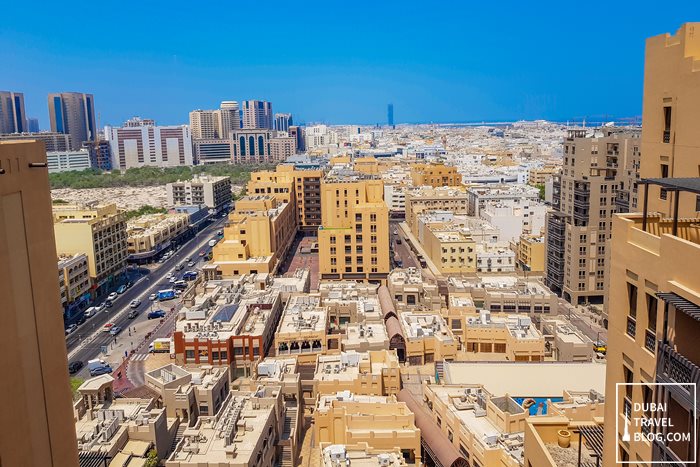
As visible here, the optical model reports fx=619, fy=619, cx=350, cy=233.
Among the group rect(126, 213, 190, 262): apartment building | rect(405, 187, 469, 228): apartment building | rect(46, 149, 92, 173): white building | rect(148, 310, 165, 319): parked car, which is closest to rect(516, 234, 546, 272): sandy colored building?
rect(405, 187, 469, 228): apartment building

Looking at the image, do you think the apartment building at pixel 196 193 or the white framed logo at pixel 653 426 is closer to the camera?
the white framed logo at pixel 653 426

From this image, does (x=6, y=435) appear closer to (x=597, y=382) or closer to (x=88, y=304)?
(x=597, y=382)

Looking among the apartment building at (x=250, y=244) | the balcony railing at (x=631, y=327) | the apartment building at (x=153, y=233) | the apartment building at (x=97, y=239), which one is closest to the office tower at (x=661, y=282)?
the balcony railing at (x=631, y=327)

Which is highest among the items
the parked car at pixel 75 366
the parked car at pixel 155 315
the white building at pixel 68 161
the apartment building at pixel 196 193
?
the white building at pixel 68 161

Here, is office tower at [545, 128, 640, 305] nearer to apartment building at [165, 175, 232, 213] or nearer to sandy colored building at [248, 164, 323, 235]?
sandy colored building at [248, 164, 323, 235]

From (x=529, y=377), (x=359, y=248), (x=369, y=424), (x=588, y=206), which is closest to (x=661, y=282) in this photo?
(x=369, y=424)

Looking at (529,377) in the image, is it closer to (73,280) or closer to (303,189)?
(73,280)

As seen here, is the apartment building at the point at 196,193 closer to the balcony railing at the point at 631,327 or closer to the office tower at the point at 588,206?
the office tower at the point at 588,206
